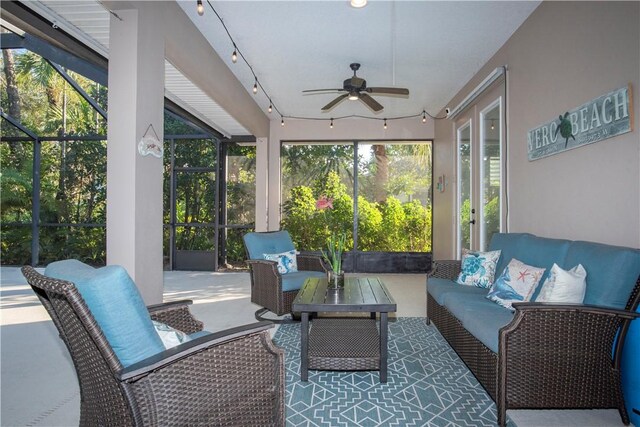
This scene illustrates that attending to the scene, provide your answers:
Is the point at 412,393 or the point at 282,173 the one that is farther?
the point at 282,173

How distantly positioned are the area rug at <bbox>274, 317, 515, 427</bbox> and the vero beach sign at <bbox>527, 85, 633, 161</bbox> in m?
1.89

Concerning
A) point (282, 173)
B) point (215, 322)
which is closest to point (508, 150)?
point (215, 322)

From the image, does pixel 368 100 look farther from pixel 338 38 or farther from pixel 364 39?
pixel 338 38

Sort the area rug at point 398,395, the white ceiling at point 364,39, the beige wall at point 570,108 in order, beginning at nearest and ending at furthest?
1. the area rug at point 398,395
2. the beige wall at point 570,108
3. the white ceiling at point 364,39

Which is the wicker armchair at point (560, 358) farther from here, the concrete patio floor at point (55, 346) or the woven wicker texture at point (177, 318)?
the woven wicker texture at point (177, 318)

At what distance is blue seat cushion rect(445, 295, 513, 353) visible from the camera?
2084 millimetres

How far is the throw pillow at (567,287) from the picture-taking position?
6.76ft

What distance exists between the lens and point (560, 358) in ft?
6.14

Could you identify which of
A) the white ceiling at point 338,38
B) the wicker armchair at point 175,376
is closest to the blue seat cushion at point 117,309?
the wicker armchair at point 175,376

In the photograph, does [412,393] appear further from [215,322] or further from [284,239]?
[284,239]

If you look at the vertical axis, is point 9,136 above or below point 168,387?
above

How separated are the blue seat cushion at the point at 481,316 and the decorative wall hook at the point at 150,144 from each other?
2.54 m

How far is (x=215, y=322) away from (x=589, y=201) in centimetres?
341

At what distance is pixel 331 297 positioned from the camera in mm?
2730
